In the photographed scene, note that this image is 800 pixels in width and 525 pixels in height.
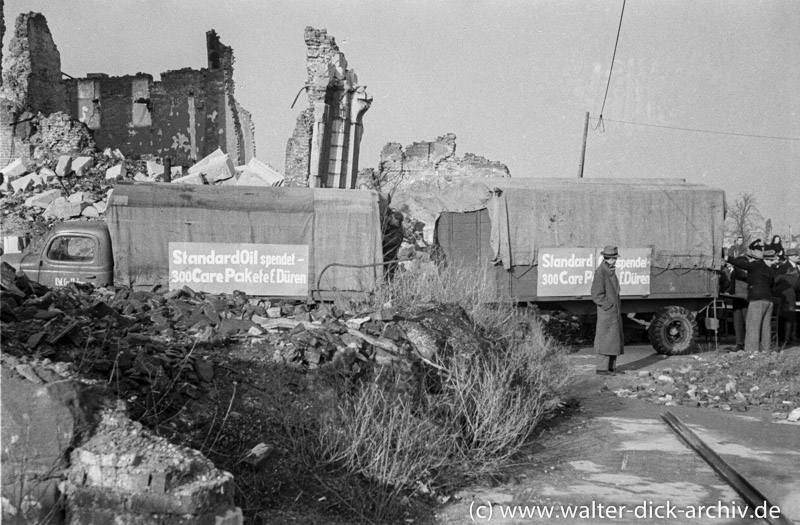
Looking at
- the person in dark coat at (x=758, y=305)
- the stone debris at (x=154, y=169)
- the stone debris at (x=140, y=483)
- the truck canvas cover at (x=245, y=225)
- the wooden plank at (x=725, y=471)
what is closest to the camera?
the stone debris at (x=140, y=483)

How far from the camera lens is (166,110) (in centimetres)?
3528

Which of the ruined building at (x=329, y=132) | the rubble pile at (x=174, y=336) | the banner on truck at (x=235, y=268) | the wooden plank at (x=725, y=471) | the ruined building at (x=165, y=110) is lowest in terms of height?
the wooden plank at (x=725, y=471)

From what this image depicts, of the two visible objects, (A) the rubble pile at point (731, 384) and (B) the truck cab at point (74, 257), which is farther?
(B) the truck cab at point (74, 257)

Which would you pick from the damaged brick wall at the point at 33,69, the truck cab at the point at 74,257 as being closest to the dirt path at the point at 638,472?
the truck cab at the point at 74,257

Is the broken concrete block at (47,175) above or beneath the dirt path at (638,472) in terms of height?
above

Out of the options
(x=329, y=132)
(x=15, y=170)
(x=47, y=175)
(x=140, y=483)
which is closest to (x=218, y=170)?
(x=329, y=132)

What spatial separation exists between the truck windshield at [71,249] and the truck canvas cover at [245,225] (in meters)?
0.40

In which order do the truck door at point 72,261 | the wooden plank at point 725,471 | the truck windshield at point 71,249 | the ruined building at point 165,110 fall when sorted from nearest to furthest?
the wooden plank at point 725,471 → the truck door at point 72,261 → the truck windshield at point 71,249 → the ruined building at point 165,110

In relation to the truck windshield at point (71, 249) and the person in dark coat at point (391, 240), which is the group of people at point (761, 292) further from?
the truck windshield at point (71, 249)

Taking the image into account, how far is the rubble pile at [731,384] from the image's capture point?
9.06m

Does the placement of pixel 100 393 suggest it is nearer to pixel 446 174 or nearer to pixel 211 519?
pixel 211 519

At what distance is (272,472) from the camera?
507 centimetres

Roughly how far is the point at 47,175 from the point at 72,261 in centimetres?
1351

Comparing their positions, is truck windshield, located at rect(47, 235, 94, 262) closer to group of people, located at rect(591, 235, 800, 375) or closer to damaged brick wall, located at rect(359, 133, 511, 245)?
group of people, located at rect(591, 235, 800, 375)
